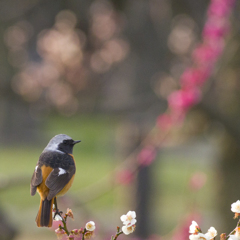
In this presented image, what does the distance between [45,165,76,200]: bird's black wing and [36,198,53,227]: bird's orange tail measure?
3 cm

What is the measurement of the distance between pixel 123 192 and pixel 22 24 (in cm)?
480

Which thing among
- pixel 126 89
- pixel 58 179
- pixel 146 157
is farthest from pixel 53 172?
pixel 126 89

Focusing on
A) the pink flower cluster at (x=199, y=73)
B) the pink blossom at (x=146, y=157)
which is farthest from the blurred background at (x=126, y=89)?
the pink flower cluster at (x=199, y=73)

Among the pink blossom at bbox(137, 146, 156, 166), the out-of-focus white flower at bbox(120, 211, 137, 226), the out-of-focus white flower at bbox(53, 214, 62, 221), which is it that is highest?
the pink blossom at bbox(137, 146, 156, 166)

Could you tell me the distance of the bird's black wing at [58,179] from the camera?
0.83 m

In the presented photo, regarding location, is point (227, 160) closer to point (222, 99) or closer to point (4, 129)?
point (222, 99)

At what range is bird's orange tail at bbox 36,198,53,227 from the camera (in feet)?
2.59

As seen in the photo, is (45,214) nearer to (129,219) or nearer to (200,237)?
(129,219)

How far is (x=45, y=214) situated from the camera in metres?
0.84

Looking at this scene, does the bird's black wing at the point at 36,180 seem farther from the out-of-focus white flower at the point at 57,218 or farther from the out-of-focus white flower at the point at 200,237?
the out-of-focus white flower at the point at 200,237

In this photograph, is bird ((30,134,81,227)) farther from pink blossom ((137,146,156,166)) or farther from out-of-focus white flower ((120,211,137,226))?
pink blossom ((137,146,156,166))

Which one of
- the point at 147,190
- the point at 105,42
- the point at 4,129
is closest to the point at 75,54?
the point at 105,42

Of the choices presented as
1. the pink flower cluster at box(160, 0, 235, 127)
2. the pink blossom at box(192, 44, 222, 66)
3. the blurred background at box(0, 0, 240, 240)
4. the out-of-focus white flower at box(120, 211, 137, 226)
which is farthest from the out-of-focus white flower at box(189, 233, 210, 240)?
the pink blossom at box(192, 44, 222, 66)

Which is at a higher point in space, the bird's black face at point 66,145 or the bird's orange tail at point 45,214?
the bird's black face at point 66,145
